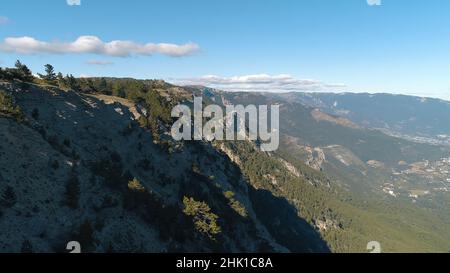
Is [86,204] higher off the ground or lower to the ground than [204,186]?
higher

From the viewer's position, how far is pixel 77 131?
72.0 metres

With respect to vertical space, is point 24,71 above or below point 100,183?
above

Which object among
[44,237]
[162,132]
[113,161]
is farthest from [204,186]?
[44,237]

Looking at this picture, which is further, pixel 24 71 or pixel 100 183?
pixel 24 71

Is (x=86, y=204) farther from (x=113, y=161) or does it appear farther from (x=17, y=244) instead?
(x=113, y=161)

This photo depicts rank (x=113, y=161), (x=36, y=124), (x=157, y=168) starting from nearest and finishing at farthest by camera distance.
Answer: (x=36, y=124) → (x=113, y=161) → (x=157, y=168)

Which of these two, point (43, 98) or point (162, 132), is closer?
point (43, 98)

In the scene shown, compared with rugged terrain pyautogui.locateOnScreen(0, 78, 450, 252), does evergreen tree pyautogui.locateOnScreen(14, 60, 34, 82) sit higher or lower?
higher

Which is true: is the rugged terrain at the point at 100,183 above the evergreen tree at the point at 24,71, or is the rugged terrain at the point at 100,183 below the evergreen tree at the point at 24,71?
below

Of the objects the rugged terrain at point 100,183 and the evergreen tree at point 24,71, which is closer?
the rugged terrain at point 100,183

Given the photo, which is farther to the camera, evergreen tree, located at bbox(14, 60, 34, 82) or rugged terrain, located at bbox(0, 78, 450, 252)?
evergreen tree, located at bbox(14, 60, 34, 82)
